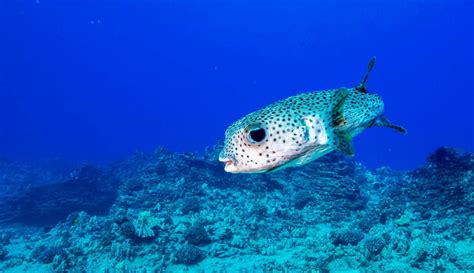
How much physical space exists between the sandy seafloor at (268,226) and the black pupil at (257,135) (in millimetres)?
6056

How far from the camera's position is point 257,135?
271 centimetres

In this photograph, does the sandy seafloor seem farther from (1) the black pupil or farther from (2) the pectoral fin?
(1) the black pupil

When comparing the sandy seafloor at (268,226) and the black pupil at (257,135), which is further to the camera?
the sandy seafloor at (268,226)

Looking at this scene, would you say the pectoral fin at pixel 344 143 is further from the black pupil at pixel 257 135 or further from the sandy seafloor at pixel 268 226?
the sandy seafloor at pixel 268 226

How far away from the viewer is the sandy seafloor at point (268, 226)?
27.3 feet

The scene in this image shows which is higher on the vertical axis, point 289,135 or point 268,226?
point 268,226

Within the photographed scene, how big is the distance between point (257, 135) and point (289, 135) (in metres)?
0.26

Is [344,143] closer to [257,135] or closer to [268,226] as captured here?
[257,135]

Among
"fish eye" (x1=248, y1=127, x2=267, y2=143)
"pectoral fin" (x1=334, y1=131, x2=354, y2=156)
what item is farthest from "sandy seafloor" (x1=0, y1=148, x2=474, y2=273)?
"fish eye" (x1=248, y1=127, x2=267, y2=143)

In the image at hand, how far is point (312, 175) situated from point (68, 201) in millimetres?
11821

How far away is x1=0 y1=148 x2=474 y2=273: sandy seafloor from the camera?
832cm

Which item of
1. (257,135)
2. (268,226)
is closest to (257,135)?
(257,135)

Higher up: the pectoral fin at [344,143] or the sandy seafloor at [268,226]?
the sandy seafloor at [268,226]

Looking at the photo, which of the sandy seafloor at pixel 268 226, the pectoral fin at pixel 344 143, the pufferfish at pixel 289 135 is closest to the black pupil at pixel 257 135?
the pufferfish at pixel 289 135
